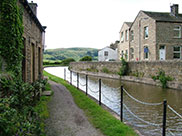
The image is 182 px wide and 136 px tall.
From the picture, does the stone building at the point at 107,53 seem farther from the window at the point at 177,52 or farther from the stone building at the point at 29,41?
the stone building at the point at 29,41

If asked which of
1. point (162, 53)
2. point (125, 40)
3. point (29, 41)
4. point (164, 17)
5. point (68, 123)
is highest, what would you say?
point (164, 17)

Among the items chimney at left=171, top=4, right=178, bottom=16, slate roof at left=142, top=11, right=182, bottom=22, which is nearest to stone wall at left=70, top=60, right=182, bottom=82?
slate roof at left=142, top=11, right=182, bottom=22

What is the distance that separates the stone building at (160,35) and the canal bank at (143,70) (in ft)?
16.0

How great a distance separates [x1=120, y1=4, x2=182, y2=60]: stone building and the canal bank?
192 inches

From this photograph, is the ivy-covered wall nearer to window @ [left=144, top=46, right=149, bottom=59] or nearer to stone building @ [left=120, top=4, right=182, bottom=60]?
stone building @ [left=120, top=4, right=182, bottom=60]

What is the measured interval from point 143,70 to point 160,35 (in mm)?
7769

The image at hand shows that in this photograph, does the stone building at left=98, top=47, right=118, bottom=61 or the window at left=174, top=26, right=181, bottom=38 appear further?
the stone building at left=98, top=47, right=118, bottom=61

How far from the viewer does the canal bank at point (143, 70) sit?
54.0ft

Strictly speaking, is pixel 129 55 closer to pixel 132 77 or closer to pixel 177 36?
pixel 177 36

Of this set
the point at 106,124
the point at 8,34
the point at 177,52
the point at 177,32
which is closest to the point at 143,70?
the point at 177,52

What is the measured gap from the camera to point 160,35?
26.7 meters

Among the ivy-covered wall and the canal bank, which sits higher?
the ivy-covered wall

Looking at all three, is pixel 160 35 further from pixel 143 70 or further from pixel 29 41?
pixel 29 41

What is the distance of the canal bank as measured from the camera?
648 inches
